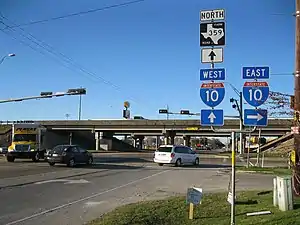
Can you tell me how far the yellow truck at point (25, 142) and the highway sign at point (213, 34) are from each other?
2914 centimetres

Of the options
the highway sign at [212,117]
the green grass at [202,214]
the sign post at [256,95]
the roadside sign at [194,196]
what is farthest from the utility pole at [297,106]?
the highway sign at [212,117]

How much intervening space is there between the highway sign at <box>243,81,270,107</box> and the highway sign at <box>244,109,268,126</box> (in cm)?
15

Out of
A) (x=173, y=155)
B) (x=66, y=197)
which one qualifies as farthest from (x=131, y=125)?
(x=66, y=197)

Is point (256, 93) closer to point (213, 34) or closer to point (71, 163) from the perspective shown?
point (213, 34)

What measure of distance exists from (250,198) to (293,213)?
323 centimetres

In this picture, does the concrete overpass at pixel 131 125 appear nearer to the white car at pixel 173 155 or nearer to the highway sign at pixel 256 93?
the white car at pixel 173 155

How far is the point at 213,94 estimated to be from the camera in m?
8.39

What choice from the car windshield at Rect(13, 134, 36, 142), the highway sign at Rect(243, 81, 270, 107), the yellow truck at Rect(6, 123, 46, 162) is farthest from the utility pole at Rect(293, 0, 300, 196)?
the car windshield at Rect(13, 134, 36, 142)

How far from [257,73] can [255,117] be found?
2.93 ft

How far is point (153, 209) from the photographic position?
1071 cm

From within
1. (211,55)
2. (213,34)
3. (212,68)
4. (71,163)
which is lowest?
(71,163)

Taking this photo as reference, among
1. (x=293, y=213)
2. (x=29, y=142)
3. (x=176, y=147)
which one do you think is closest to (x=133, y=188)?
(x=293, y=213)

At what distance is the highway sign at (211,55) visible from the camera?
8.35 metres

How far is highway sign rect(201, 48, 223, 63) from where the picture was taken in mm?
8352
